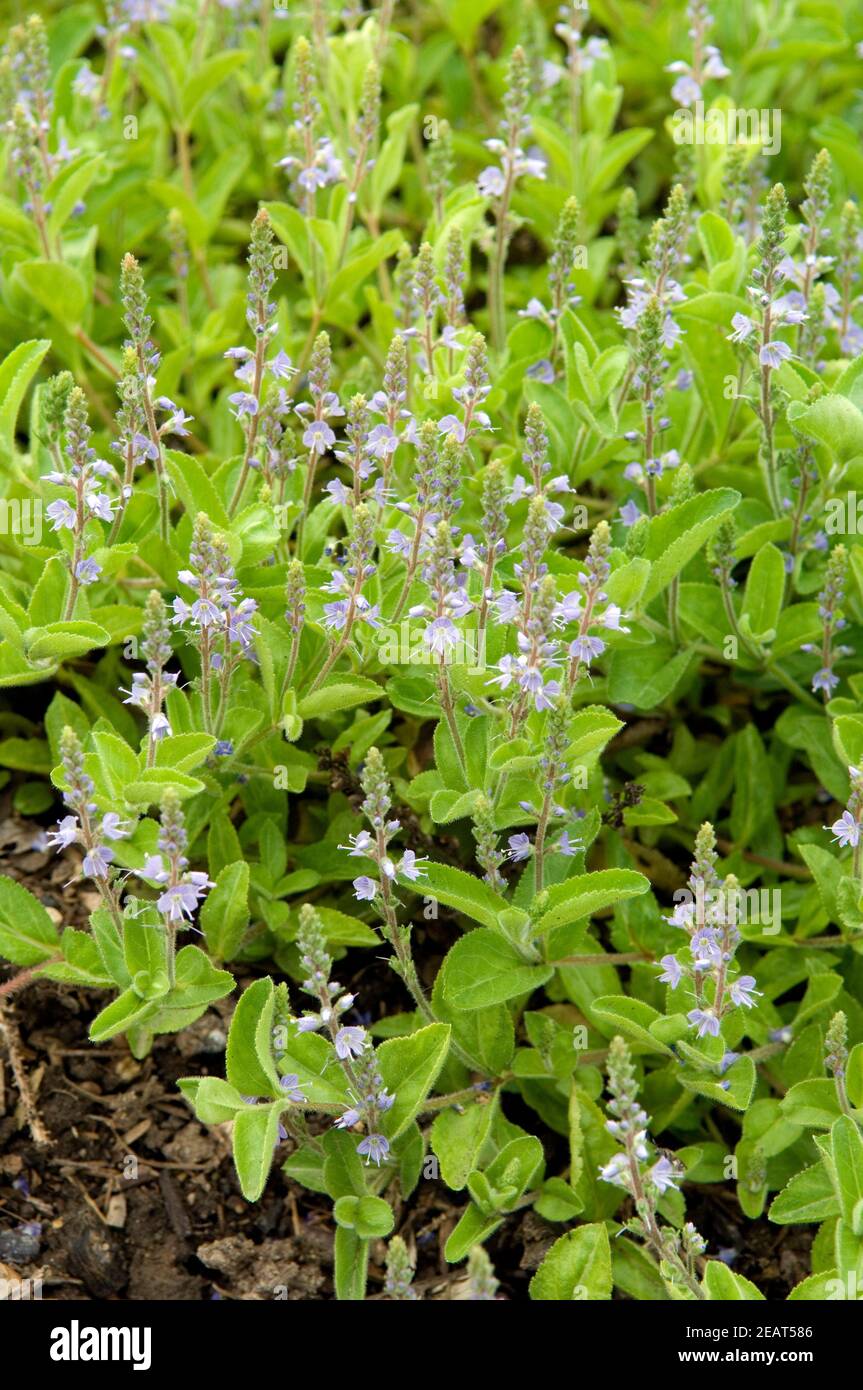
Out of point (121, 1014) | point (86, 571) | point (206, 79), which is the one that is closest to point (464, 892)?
point (121, 1014)

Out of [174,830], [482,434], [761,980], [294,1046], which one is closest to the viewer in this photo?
[174,830]

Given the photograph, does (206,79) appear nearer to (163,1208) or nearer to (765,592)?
(765,592)

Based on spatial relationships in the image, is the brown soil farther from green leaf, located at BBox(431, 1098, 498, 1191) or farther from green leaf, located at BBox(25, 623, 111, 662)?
green leaf, located at BBox(25, 623, 111, 662)

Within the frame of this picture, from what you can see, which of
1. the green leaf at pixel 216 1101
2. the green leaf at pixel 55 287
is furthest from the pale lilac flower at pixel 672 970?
the green leaf at pixel 55 287

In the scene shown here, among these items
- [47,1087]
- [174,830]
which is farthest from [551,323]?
[47,1087]

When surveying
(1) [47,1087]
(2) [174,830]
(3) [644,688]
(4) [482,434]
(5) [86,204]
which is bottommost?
(1) [47,1087]

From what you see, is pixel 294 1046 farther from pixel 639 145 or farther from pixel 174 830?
pixel 639 145
